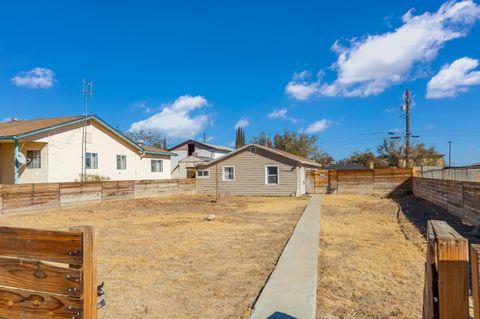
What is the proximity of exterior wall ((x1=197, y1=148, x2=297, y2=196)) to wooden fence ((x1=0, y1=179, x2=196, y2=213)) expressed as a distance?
402cm

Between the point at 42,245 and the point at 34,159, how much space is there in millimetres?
20000

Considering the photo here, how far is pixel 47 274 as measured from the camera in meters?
2.12

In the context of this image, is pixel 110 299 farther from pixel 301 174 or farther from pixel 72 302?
pixel 301 174

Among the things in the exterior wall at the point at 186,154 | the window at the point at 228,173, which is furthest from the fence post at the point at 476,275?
the exterior wall at the point at 186,154

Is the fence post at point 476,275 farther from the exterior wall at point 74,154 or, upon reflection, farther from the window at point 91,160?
the window at point 91,160

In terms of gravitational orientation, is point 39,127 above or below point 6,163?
above

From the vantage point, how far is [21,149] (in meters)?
18.7

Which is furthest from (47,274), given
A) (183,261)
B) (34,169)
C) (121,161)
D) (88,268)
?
(121,161)

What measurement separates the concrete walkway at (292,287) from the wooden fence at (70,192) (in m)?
11.9

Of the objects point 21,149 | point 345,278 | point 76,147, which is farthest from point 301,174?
point 345,278

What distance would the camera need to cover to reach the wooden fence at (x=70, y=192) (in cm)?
1375

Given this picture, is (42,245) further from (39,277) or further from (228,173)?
(228,173)

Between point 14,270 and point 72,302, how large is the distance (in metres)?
0.51

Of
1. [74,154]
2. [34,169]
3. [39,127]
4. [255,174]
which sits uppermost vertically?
[39,127]
